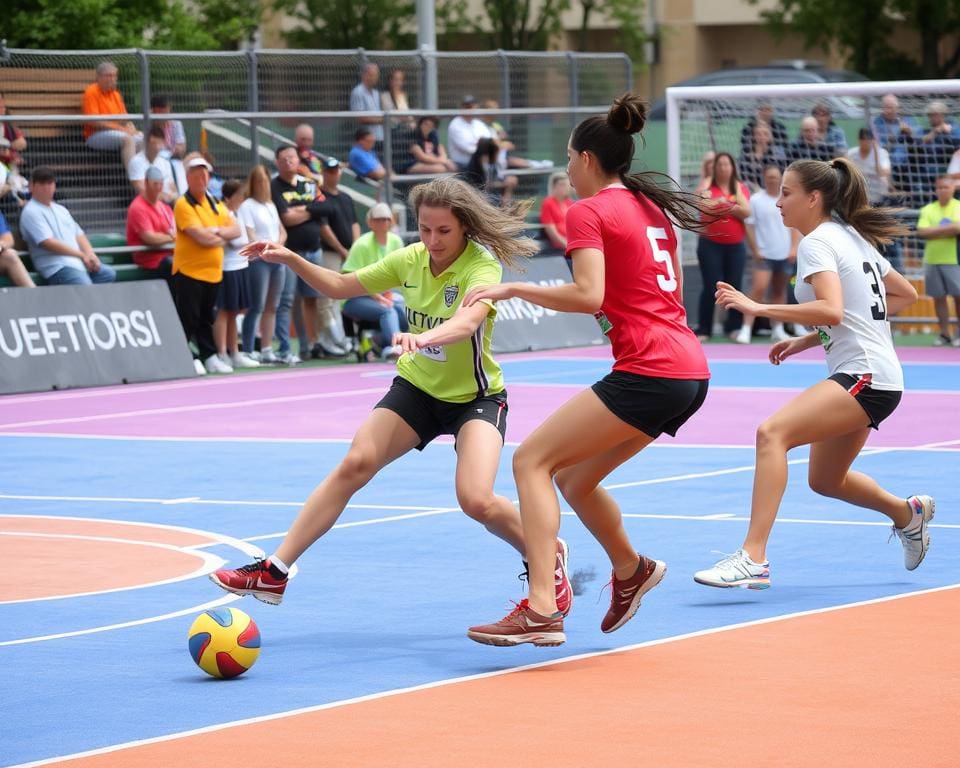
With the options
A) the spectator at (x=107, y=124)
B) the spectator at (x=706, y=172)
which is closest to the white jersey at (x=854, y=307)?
the spectator at (x=107, y=124)

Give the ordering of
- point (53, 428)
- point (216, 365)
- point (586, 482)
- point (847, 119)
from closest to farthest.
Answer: point (586, 482) → point (53, 428) → point (216, 365) → point (847, 119)

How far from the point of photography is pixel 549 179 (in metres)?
26.1

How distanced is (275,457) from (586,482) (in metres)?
6.49

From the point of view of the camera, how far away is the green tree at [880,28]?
41.8 meters

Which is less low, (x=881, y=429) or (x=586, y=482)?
→ (x=586, y=482)

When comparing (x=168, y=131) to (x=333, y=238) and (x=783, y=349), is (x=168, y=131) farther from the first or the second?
(x=783, y=349)

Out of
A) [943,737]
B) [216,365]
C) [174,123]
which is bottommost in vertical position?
[216,365]

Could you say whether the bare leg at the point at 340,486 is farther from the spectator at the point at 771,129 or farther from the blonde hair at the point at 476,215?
the spectator at the point at 771,129

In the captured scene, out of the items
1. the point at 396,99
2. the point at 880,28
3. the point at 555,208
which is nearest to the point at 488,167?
the point at 555,208

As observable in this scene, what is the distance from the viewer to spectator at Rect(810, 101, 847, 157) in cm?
2392

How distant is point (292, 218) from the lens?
68.9ft

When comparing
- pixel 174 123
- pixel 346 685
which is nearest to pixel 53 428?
pixel 174 123

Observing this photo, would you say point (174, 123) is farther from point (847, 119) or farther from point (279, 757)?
point (279, 757)

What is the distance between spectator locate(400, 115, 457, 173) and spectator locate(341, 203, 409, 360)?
7.74 ft
